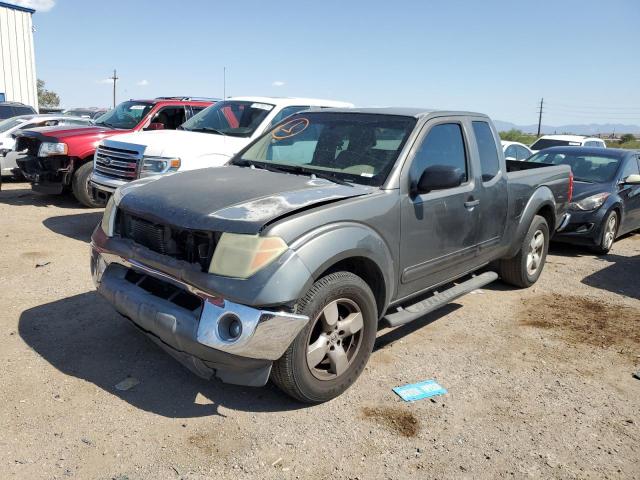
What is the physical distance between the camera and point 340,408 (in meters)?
3.33

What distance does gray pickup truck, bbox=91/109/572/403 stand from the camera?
286cm

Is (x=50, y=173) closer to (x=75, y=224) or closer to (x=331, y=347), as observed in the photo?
(x=75, y=224)

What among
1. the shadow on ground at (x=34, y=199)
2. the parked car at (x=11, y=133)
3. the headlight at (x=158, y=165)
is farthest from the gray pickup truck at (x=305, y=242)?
the parked car at (x=11, y=133)

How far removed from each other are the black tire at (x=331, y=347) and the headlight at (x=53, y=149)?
22.2 feet

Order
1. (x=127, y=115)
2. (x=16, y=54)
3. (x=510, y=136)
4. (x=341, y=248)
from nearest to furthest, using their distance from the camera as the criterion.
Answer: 1. (x=341, y=248)
2. (x=127, y=115)
3. (x=16, y=54)
4. (x=510, y=136)

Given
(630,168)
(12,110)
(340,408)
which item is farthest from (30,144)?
(630,168)

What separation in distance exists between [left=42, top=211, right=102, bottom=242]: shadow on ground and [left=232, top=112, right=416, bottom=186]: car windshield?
148 inches

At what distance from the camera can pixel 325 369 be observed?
3.40 meters

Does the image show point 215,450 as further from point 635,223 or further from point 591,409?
point 635,223

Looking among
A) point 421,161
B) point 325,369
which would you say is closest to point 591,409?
point 325,369

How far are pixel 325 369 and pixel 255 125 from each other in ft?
16.4

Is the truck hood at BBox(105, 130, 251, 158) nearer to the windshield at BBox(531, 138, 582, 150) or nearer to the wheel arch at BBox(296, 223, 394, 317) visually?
the wheel arch at BBox(296, 223, 394, 317)

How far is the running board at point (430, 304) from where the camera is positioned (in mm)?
3771

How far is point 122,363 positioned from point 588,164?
8.04 metres
